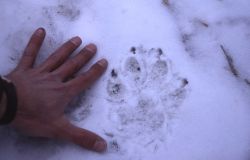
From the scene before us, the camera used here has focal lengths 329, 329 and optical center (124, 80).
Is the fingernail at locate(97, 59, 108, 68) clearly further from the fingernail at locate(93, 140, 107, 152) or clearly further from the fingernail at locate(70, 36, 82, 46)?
the fingernail at locate(93, 140, 107, 152)

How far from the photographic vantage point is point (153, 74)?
1495 millimetres

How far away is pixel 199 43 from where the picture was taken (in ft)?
5.10

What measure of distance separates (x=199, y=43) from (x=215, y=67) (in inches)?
5.4

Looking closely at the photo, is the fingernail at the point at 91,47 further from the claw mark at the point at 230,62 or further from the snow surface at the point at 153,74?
the claw mark at the point at 230,62

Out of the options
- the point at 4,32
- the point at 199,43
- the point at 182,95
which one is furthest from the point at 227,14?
the point at 4,32

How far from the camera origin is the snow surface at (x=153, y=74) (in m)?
1.45

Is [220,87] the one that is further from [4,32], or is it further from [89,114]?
[4,32]

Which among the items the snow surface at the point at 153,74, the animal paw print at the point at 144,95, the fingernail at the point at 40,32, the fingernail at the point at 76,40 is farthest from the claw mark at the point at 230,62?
the fingernail at the point at 40,32

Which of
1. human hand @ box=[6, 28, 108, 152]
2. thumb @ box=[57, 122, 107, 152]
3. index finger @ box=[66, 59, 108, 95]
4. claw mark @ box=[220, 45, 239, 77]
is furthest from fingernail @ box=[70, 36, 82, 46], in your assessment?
claw mark @ box=[220, 45, 239, 77]

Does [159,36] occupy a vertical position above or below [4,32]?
above

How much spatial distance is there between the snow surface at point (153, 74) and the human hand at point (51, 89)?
65 mm

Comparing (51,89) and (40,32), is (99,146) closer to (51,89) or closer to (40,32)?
(51,89)

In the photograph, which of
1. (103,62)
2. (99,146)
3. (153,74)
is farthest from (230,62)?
(99,146)

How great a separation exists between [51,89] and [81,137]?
0.79ft
